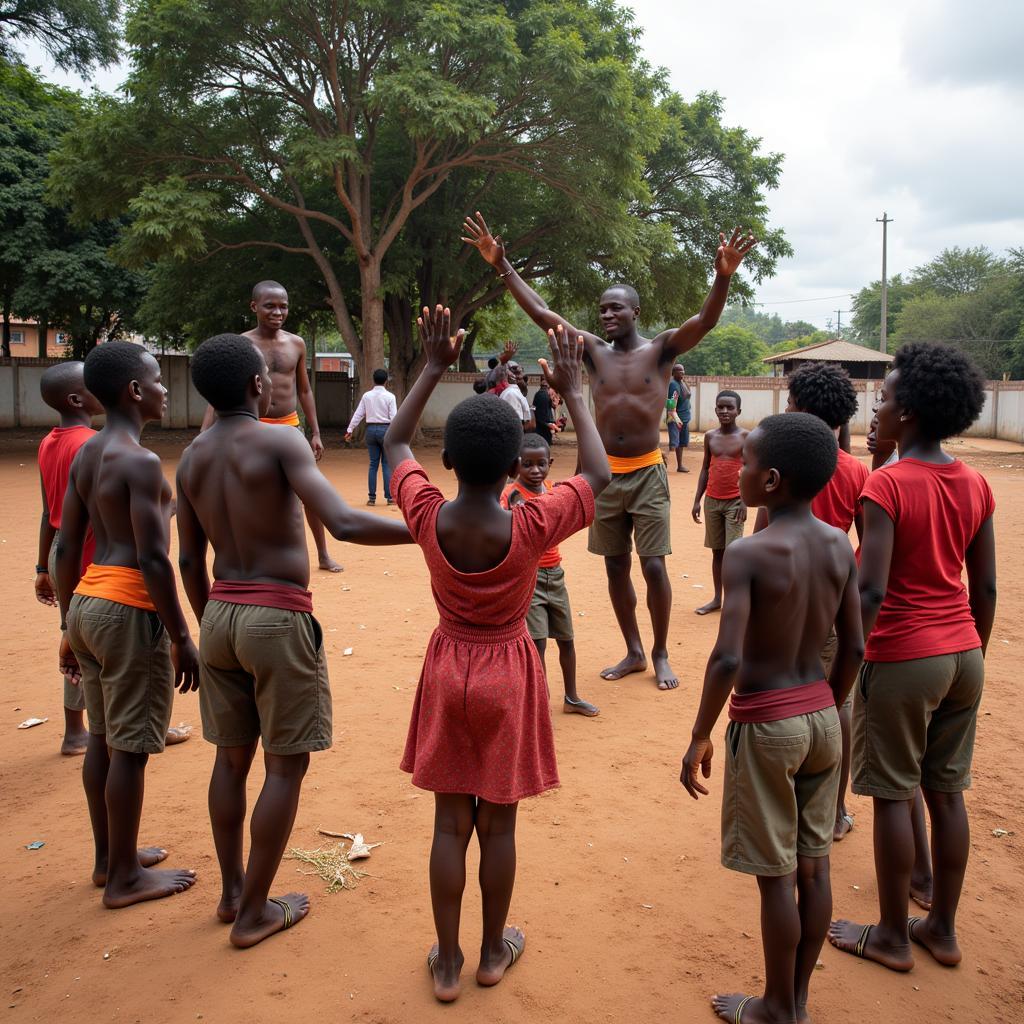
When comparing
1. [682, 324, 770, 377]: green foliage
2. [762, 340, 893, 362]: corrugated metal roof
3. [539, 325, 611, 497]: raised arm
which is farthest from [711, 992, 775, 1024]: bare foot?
[682, 324, 770, 377]: green foliage

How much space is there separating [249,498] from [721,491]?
192 inches

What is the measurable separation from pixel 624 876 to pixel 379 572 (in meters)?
5.25

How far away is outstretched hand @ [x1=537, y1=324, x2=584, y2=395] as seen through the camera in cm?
257

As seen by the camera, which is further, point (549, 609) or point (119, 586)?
point (549, 609)

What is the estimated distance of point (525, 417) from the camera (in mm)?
14000

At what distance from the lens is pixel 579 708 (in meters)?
4.85

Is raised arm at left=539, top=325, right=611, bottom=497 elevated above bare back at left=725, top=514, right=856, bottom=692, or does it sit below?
above

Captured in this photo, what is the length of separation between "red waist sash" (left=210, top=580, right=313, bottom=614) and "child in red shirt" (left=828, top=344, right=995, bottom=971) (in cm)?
174

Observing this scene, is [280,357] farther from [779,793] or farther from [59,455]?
[779,793]

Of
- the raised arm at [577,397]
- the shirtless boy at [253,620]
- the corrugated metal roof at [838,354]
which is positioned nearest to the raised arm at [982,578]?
the raised arm at [577,397]

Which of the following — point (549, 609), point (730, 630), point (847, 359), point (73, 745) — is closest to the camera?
point (730, 630)

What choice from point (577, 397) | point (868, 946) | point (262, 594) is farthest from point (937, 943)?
point (262, 594)

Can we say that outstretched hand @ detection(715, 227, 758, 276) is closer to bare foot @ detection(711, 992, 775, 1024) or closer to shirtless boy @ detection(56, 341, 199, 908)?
shirtless boy @ detection(56, 341, 199, 908)

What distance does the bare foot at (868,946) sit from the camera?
2.76 metres
